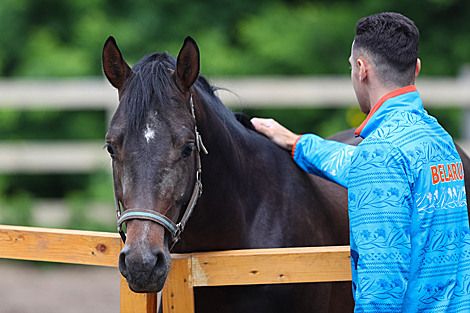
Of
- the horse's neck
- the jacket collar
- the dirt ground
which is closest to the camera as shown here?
the jacket collar

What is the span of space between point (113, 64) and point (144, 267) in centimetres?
81

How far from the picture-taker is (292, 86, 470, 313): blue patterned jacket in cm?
134

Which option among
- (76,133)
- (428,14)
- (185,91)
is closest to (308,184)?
(185,91)

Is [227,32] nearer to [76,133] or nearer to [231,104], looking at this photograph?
[231,104]

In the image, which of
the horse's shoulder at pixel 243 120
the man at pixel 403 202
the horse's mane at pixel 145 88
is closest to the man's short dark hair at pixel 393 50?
the man at pixel 403 202

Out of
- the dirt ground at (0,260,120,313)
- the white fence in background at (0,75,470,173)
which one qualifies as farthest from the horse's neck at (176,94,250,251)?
the white fence in background at (0,75,470,173)

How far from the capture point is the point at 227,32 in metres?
8.94

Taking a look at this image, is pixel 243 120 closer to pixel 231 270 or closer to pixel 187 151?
pixel 187 151

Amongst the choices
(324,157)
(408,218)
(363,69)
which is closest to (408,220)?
(408,218)

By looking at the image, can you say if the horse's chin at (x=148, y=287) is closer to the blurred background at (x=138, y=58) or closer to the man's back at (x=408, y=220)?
the man's back at (x=408, y=220)

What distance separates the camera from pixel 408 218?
4.44 feet

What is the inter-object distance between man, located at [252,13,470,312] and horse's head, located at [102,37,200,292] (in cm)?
63

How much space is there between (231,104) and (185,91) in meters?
4.95

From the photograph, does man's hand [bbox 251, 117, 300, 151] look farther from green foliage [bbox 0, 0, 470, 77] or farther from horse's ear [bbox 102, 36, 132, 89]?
green foliage [bbox 0, 0, 470, 77]
